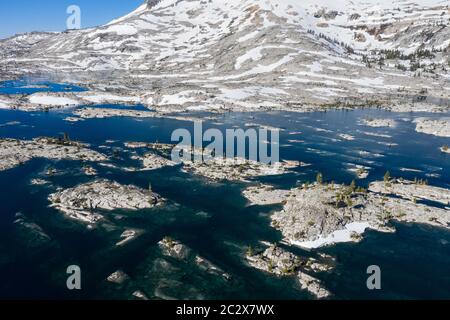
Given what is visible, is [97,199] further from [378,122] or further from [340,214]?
[378,122]

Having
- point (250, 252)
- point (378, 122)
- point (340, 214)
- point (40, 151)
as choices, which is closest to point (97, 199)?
point (250, 252)

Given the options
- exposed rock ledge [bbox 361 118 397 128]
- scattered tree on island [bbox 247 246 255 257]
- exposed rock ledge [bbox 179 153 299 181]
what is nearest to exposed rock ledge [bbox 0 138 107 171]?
exposed rock ledge [bbox 179 153 299 181]

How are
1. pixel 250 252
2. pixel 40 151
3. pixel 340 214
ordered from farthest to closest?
1. pixel 40 151
2. pixel 340 214
3. pixel 250 252

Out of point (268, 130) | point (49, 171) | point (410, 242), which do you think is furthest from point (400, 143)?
point (49, 171)

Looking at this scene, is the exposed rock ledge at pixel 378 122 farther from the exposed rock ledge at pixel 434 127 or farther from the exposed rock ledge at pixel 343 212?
the exposed rock ledge at pixel 343 212

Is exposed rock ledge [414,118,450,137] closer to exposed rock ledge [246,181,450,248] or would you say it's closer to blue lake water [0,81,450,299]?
blue lake water [0,81,450,299]

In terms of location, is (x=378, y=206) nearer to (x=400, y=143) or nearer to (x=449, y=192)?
(x=449, y=192)
